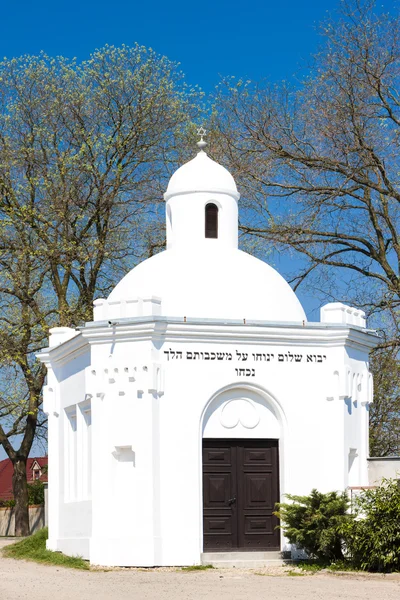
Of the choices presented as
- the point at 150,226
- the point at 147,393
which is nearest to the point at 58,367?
the point at 147,393

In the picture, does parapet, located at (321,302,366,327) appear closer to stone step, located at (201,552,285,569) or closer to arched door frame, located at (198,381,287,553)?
arched door frame, located at (198,381,287,553)

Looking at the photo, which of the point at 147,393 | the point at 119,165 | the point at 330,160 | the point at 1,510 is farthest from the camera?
the point at 1,510

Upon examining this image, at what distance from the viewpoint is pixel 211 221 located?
27.1 metres

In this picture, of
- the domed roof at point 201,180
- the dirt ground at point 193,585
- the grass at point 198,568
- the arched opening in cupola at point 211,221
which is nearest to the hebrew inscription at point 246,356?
the arched opening in cupola at point 211,221

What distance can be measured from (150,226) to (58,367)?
40.8 feet

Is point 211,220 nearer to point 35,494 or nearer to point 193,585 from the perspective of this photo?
point 193,585

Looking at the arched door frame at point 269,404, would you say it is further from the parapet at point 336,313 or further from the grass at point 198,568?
the grass at point 198,568

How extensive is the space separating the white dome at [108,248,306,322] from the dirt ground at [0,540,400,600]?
5.54 m

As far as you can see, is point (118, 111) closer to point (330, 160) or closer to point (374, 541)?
point (330, 160)

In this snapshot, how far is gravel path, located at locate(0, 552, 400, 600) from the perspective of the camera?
1838cm

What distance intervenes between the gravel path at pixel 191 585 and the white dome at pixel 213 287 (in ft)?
18.2

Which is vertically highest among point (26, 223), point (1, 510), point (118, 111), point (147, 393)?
point (118, 111)

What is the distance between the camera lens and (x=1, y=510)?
143ft

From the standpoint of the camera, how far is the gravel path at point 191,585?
18.4m
